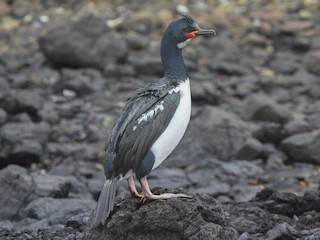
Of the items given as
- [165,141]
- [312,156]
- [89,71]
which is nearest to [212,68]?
[89,71]

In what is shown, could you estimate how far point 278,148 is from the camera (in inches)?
579

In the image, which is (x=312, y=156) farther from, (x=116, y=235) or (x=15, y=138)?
(x=116, y=235)

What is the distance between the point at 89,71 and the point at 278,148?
593 centimetres

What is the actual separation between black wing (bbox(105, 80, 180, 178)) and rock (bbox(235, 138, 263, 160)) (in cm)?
663

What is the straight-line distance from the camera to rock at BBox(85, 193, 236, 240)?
727cm

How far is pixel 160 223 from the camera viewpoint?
7262 millimetres

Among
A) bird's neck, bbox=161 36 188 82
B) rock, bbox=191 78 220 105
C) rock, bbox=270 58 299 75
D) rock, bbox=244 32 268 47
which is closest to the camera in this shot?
bird's neck, bbox=161 36 188 82

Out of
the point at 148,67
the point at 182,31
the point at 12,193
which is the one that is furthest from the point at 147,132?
the point at 148,67

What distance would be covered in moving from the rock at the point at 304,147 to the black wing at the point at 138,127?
269 inches

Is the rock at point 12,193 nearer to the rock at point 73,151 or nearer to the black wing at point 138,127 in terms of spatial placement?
the rock at point 73,151

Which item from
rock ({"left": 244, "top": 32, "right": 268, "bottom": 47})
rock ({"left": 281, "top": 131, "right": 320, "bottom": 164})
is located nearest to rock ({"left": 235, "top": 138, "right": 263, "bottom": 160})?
rock ({"left": 281, "top": 131, "right": 320, "bottom": 164})

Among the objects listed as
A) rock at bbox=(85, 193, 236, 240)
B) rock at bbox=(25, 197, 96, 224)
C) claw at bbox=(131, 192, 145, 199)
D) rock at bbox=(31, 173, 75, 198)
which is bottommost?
rock at bbox=(25, 197, 96, 224)

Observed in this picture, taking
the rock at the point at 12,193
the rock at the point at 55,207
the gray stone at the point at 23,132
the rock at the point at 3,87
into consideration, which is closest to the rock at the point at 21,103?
the rock at the point at 3,87

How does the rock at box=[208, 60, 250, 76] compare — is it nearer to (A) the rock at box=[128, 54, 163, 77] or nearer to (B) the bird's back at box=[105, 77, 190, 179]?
(A) the rock at box=[128, 54, 163, 77]
